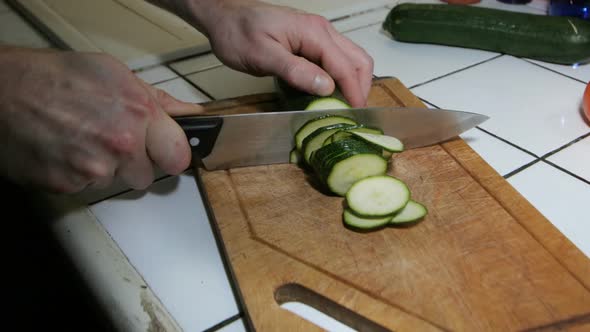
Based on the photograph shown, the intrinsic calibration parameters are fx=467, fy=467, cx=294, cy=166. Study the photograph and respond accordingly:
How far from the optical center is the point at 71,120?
761mm

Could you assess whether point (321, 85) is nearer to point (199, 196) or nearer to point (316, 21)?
point (316, 21)

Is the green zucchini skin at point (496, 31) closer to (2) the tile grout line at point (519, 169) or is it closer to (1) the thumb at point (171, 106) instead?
(2) the tile grout line at point (519, 169)

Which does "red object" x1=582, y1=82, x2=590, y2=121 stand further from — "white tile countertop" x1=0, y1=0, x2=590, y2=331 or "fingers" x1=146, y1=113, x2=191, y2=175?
"fingers" x1=146, y1=113, x2=191, y2=175

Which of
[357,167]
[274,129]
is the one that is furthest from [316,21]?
[357,167]

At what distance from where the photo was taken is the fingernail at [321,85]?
1.05m

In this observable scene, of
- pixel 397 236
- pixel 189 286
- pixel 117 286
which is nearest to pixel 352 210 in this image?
pixel 397 236

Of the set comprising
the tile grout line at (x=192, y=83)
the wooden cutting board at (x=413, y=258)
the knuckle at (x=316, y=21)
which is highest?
the knuckle at (x=316, y=21)

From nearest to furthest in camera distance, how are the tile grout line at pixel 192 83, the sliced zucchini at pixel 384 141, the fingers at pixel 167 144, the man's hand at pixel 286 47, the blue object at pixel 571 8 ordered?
the fingers at pixel 167 144 < the sliced zucchini at pixel 384 141 < the man's hand at pixel 286 47 < the tile grout line at pixel 192 83 < the blue object at pixel 571 8

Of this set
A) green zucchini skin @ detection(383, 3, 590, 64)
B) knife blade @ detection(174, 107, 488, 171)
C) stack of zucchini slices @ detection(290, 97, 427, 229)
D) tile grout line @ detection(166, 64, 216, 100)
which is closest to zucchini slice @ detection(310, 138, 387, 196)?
stack of zucchini slices @ detection(290, 97, 427, 229)

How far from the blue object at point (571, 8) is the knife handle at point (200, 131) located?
56.0 inches

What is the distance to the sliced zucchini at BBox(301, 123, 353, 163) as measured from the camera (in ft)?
3.16

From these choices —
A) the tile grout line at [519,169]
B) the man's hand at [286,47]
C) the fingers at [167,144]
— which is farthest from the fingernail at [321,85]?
the tile grout line at [519,169]

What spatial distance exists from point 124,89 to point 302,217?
1.30ft

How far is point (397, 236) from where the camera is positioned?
860 mm
